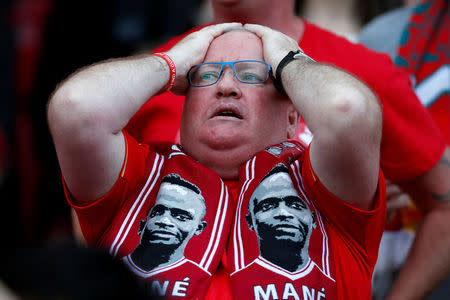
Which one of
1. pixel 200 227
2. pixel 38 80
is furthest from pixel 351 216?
pixel 38 80

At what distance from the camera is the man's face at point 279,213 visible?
1554 mm

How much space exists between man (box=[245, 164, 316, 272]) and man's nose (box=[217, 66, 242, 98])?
10.3 inches

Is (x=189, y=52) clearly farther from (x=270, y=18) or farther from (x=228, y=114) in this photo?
(x=270, y=18)

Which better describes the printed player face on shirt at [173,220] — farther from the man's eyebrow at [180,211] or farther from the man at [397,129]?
the man at [397,129]

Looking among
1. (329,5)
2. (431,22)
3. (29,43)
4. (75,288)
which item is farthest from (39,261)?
(329,5)

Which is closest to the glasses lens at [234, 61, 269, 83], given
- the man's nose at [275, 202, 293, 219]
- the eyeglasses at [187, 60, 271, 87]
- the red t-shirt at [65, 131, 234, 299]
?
the eyeglasses at [187, 60, 271, 87]

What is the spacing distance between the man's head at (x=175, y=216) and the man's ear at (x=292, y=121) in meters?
0.41

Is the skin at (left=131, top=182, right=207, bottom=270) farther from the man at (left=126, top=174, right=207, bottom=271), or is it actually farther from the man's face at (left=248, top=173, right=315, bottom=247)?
the man's face at (left=248, top=173, right=315, bottom=247)

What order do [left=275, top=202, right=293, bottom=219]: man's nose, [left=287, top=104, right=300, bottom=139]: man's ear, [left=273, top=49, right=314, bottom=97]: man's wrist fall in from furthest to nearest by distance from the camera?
[left=287, top=104, right=300, bottom=139]: man's ear
[left=273, top=49, right=314, bottom=97]: man's wrist
[left=275, top=202, right=293, bottom=219]: man's nose

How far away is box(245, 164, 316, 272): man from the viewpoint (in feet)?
4.99

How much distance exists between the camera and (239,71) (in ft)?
5.99

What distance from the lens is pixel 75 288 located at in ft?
2.78

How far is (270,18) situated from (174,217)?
1037 mm

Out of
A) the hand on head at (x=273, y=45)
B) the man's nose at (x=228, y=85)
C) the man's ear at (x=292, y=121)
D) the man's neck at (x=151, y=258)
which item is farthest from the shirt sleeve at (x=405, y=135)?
the man's neck at (x=151, y=258)
